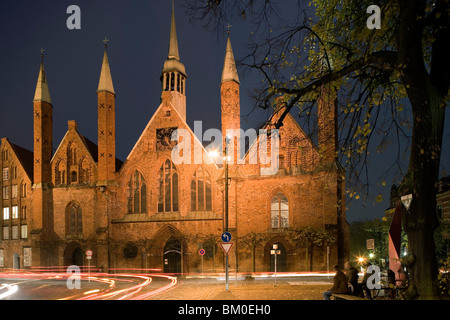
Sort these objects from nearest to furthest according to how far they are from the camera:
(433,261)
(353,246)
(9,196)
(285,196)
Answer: (433,261) → (285,196) → (9,196) → (353,246)

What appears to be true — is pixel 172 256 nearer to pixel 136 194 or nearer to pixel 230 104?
pixel 136 194

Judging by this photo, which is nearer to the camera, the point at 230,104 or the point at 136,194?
the point at 230,104

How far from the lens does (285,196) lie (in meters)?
32.2

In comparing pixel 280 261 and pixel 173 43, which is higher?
pixel 173 43

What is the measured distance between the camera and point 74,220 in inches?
1443

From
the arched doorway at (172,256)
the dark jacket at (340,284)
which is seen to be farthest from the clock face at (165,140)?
the dark jacket at (340,284)

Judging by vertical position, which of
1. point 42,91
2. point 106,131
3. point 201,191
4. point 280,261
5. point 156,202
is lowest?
point 280,261

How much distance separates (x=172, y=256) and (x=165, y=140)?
32.4ft

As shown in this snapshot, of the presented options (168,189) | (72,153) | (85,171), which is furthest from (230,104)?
(72,153)

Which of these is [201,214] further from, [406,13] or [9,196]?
[406,13]

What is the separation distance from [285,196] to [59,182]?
809 inches

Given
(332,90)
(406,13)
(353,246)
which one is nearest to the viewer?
(406,13)
